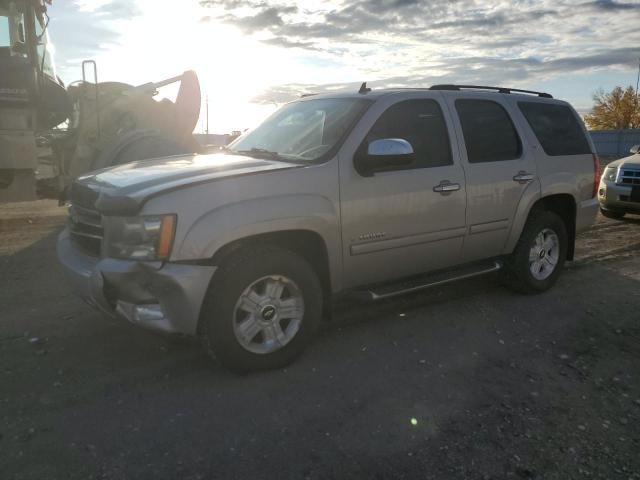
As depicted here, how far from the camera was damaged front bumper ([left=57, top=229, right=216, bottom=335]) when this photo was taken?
3318mm

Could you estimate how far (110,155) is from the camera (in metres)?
7.52

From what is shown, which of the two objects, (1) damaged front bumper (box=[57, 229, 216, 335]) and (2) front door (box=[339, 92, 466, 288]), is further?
(2) front door (box=[339, 92, 466, 288])

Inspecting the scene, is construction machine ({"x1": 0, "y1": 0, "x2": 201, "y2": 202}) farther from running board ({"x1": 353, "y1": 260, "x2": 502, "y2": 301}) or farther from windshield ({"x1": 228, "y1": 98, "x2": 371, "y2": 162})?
running board ({"x1": 353, "y1": 260, "x2": 502, "y2": 301})

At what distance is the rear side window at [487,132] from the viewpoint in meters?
4.82

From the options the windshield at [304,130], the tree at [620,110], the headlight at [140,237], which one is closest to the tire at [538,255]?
the windshield at [304,130]

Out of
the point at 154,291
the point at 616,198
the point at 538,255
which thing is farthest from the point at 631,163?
the point at 154,291

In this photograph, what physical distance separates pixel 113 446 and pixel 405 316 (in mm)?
2761

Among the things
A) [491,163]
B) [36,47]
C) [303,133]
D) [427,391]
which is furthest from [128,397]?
[36,47]

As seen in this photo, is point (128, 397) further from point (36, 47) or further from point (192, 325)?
point (36, 47)

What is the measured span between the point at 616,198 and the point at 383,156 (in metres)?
7.52

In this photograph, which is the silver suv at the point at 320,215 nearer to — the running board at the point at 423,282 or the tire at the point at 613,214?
the running board at the point at 423,282

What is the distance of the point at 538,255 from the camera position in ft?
18.2

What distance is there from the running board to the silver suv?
0.07ft

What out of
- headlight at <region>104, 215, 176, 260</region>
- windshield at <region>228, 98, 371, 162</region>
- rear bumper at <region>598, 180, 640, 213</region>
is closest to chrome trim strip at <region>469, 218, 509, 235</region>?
windshield at <region>228, 98, 371, 162</region>
